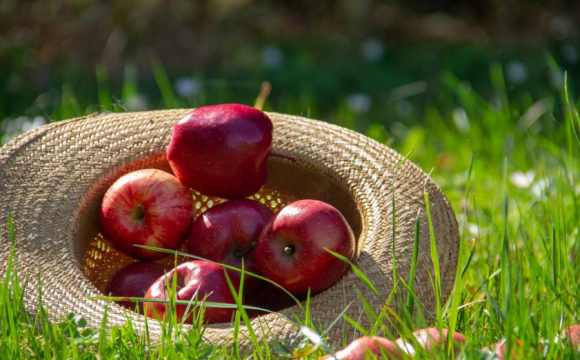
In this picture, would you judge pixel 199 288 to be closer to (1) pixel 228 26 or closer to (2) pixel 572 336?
(2) pixel 572 336

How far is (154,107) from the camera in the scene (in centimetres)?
429

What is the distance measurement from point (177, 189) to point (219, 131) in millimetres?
212

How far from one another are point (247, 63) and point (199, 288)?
3.66 m

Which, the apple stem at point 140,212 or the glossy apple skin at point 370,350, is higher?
the glossy apple skin at point 370,350

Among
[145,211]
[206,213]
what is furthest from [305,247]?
[145,211]

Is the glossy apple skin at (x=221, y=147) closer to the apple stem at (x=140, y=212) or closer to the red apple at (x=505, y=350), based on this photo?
the apple stem at (x=140, y=212)

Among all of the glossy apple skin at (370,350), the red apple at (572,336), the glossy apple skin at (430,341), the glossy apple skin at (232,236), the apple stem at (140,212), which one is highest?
the glossy apple skin at (370,350)

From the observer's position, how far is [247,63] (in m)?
5.28

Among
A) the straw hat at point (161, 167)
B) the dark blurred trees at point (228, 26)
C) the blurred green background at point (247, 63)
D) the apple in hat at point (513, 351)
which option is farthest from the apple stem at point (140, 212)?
the dark blurred trees at point (228, 26)

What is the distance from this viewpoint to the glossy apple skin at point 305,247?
1.81m

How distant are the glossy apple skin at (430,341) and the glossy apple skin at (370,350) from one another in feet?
0.08

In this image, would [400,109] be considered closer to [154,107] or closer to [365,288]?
[154,107]

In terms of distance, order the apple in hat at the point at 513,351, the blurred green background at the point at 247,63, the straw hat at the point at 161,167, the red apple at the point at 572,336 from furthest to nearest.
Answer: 1. the blurred green background at the point at 247,63
2. the straw hat at the point at 161,167
3. the red apple at the point at 572,336
4. the apple in hat at the point at 513,351

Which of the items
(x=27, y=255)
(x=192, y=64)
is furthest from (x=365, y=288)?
(x=192, y=64)
